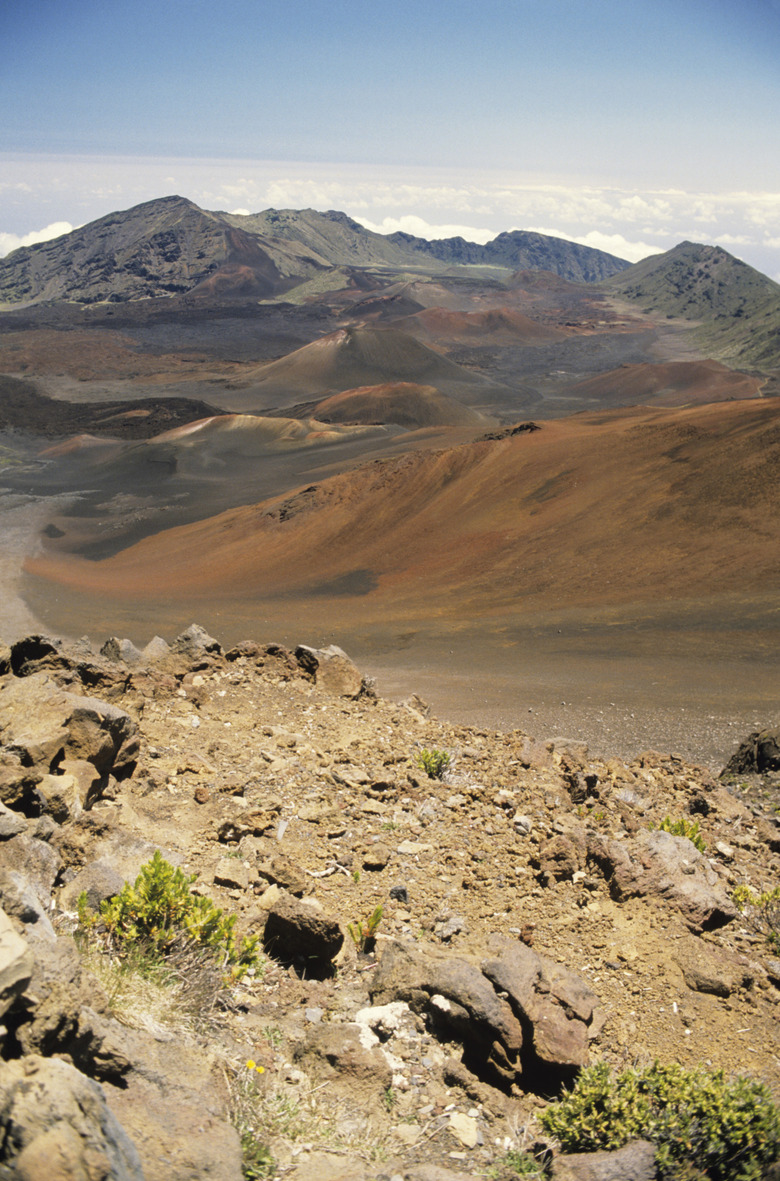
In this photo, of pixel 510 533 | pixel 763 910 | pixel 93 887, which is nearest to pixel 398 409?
pixel 510 533

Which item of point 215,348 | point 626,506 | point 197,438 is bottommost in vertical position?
point 626,506

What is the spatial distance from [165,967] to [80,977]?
75 centimetres

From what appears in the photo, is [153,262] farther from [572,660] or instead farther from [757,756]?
[757,756]

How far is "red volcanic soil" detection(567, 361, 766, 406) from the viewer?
65812 millimetres

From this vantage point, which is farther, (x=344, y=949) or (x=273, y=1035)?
(x=344, y=949)

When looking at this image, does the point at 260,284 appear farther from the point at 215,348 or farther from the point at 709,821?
the point at 709,821

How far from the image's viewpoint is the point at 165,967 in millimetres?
3459

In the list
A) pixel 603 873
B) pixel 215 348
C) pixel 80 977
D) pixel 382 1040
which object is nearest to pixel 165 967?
pixel 80 977

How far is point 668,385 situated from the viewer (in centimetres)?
6975

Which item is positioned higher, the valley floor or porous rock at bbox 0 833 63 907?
porous rock at bbox 0 833 63 907

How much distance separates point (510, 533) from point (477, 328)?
91.6 meters

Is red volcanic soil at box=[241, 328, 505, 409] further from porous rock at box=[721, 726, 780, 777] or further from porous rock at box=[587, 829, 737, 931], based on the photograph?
porous rock at box=[587, 829, 737, 931]

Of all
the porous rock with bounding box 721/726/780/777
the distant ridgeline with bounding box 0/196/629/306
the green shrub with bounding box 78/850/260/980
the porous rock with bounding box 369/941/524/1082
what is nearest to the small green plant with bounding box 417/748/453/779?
the porous rock with bounding box 369/941/524/1082

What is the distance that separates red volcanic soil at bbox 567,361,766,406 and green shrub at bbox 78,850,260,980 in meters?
65.2
